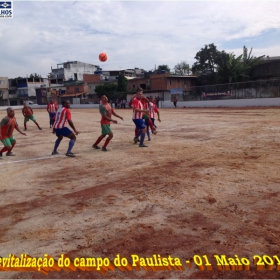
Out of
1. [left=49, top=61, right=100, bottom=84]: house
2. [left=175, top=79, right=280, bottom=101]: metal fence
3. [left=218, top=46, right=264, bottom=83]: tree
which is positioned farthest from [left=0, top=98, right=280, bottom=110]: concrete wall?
[left=49, top=61, right=100, bottom=84]: house

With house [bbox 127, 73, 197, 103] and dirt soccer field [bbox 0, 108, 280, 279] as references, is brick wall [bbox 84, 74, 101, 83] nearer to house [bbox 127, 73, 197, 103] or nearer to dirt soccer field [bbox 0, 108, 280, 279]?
house [bbox 127, 73, 197, 103]

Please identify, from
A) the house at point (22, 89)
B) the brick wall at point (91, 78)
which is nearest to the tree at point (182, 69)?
the brick wall at point (91, 78)

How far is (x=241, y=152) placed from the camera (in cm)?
823

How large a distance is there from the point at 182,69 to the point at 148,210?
2866 inches

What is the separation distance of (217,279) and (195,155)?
5.43m

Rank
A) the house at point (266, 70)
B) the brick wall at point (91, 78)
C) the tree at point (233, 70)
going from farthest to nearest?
1. the brick wall at point (91, 78)
2. the tree at point (233, 70)
3. the house at point (266, 70)

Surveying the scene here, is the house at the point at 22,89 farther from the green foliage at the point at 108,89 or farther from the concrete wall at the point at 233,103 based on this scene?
the concrete wall at the point at 233,103

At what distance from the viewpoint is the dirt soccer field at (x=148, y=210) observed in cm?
329

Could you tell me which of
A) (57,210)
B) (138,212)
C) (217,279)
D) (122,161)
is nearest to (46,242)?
(57,210)

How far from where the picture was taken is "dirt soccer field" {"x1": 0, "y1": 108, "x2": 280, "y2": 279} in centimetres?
329

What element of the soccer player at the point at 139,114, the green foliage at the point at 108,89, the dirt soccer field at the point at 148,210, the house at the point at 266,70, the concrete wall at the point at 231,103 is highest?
the house at the point at 266,70

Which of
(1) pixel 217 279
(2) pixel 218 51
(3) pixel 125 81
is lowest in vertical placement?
(1) pixel 217 279

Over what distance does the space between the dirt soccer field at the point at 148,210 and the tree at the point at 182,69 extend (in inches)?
2666

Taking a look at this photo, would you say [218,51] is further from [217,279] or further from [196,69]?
[217,279]
